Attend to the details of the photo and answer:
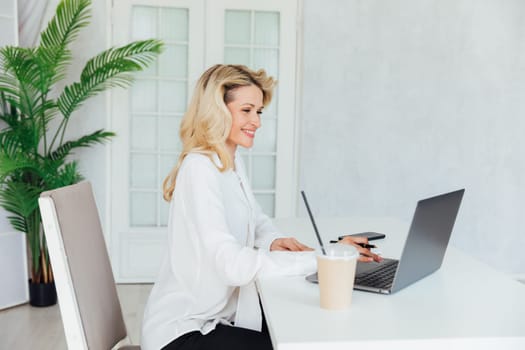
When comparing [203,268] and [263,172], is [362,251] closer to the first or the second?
[203,268]

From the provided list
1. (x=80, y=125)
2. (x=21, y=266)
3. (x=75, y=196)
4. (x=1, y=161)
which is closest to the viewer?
(x=75, y=196)

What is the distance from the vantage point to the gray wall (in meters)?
4.29

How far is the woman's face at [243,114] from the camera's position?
184cm

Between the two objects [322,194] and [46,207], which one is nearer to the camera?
[46,207]

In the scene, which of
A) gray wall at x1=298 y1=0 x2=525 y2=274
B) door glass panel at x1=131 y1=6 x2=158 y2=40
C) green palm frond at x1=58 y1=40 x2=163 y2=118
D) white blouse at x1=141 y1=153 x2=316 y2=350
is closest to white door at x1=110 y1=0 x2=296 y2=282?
door glass panel at x1=131 y1=6 x2=158 y2=40

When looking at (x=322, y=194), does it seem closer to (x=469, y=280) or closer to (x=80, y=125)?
(x=80, y=125)

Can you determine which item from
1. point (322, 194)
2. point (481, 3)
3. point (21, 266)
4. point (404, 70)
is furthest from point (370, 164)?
point (21, 266)

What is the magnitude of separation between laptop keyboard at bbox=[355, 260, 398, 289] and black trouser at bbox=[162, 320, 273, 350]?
29cm

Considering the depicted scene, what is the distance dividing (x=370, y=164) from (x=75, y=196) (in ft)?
10.2

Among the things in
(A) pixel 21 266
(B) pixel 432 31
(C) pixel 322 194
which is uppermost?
(B) pixel 432 31

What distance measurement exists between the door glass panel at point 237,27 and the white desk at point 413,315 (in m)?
2.88

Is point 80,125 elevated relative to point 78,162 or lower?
elevated

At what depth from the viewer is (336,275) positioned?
125 centimetres

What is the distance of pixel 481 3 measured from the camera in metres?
4.40
